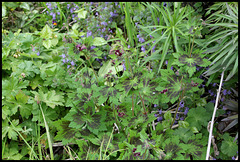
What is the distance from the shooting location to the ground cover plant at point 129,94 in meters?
1.42

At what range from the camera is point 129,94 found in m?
1.44

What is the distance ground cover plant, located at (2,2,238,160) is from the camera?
1424 mm

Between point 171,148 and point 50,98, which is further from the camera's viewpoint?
point 50,98

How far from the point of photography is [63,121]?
5.23 feet

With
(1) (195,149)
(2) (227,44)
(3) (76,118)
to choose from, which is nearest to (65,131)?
(3) (76,118)

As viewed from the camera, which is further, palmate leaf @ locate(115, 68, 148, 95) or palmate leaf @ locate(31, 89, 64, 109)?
palmate leaf @ locate(31, 89, 64, 109)

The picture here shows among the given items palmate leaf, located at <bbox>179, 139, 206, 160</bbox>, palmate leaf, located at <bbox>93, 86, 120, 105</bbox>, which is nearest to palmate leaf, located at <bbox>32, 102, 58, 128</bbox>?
palmate leaf, located at <bbox>93, 86, 120, 105</bbox>

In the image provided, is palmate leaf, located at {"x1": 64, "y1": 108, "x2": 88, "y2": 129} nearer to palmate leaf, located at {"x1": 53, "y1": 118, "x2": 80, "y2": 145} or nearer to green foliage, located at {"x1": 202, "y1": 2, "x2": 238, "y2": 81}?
palmate leaf, located at {"x1": 53, "y1": 118, "x2": 80, "y2": 145}

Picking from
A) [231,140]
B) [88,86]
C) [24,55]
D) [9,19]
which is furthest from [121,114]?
[9,19]

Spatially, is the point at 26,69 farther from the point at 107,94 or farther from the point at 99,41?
the point at 107,94

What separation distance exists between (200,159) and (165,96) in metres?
0.46

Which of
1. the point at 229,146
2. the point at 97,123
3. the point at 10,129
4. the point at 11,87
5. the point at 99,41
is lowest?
the point at 229,146

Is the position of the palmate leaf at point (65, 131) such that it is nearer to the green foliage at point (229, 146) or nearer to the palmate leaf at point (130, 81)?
the palmate leaf at point (130, 81)

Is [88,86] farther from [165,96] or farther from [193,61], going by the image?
[193,61]
